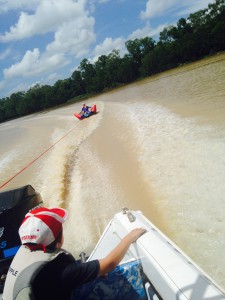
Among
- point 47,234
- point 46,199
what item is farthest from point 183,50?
point 47,234

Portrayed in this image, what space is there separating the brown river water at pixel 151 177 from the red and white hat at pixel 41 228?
2209mm

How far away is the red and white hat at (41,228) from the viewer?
2174 millimetres

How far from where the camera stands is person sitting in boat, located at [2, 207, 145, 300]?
197cm

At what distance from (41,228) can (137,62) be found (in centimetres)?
6993

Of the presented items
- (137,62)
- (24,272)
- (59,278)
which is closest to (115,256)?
(59,278)

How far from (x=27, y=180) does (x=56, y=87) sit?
71.3 meters

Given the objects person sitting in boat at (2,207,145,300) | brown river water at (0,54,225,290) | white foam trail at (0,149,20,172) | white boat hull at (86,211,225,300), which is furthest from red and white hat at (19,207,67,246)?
white foam trail at (0,149,20,172)

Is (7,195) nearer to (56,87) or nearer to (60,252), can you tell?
(60,252)

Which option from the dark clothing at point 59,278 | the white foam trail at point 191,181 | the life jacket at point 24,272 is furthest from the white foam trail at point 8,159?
the dark clothing at point 59,278

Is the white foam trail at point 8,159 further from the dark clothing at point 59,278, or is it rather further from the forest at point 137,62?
the forest at point 137,62

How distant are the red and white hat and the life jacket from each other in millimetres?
90

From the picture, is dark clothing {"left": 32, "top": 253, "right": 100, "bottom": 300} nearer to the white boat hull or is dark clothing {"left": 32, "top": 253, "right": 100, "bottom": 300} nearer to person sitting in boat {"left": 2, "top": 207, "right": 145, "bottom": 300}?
person sitting in boat {"left": 2, "top": 207, "right": 145, "bottom": 300}

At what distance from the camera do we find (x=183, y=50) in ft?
189

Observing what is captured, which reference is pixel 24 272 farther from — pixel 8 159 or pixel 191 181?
pixel 8 159
